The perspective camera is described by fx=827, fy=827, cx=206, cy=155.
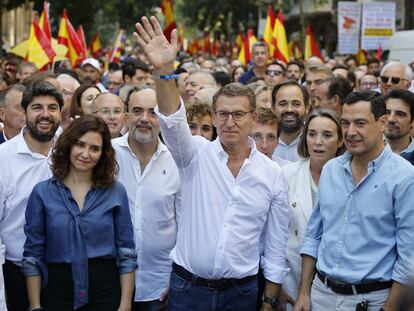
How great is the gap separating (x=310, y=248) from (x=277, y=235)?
269 mm

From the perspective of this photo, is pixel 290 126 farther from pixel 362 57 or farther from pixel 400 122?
pixel 362 57

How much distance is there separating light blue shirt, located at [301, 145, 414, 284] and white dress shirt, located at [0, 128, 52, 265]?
2.05m

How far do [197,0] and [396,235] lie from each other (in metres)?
54.9

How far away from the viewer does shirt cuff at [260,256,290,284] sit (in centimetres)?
537

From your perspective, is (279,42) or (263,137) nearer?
(263,137)

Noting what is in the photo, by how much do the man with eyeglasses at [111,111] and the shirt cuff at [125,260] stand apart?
2.23 m

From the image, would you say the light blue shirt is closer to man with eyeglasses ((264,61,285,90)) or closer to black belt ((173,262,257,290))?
black belt ((173,262,257,290))

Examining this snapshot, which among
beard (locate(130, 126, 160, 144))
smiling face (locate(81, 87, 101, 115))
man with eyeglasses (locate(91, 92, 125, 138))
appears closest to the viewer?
beard (locate(130, 126, 160, 144))

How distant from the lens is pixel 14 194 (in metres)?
5.57

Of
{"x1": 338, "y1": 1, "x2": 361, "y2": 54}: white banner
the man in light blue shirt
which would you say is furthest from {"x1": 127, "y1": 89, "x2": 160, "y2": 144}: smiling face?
{"x1": 338, "y1": 1, "x2": 361, "y2": 54}: white banner

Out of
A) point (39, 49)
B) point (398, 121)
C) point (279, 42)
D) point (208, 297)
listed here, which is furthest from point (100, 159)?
point (279, 42)

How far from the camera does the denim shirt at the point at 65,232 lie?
5.13 meters

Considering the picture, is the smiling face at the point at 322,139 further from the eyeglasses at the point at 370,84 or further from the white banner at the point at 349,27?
the white banner at the point at 349,27

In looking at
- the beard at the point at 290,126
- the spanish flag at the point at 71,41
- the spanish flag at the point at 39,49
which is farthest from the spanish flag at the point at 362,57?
the beard at the point at 290,126
